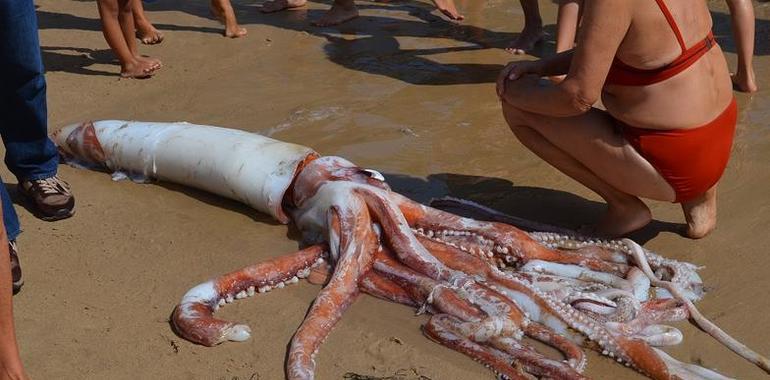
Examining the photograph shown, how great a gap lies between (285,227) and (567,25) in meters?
2.11

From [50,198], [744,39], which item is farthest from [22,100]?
[744,39]

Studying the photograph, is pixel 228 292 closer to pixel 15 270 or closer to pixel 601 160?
pixel 15 270

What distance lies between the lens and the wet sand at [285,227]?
3.50 m

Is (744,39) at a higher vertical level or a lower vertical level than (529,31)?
higher

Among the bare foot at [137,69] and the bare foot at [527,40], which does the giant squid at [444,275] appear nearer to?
the bare foot at [137,69]

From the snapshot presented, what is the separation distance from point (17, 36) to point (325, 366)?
6.96 ft

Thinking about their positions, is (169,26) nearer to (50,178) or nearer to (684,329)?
(50,178)

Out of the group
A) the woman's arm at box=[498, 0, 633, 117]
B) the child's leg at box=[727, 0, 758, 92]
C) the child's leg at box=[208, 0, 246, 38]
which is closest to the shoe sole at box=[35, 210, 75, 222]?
the woman's arm at box=[498, 0, 633, 117]

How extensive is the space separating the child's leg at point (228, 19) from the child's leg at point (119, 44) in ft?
3.04

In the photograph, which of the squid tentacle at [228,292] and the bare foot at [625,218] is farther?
the bare foot at [625,218]

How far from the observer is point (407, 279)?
12.4 feet

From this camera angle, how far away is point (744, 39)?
19.5ft

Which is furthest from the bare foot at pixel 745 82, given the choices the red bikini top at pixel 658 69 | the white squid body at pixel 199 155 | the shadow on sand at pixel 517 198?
the white squid body at pixel 199 155

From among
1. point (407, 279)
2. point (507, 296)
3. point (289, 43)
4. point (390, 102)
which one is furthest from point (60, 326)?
point (289, 43)
